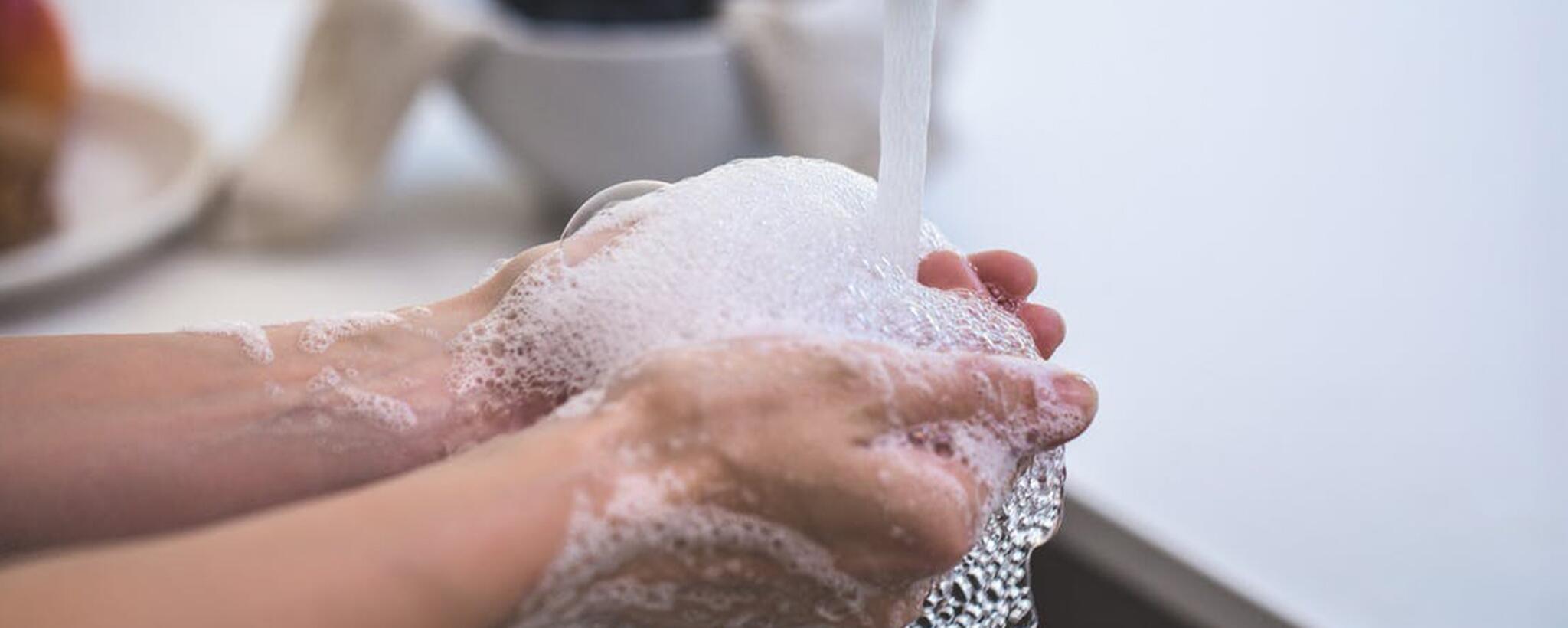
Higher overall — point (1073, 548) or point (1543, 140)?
point (1543, 140)

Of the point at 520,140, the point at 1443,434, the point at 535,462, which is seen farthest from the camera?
the point at 520,140

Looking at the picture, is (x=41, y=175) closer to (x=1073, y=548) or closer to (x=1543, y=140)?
(x=1073, y=548)

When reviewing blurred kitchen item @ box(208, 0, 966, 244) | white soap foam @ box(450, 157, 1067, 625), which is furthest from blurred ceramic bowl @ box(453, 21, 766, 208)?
white soap foam @ box(450, 157, 1067, 625)

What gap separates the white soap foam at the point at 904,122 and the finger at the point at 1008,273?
0.02 metres

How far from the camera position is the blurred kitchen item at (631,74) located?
1.56 ft

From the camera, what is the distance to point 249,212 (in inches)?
21.8

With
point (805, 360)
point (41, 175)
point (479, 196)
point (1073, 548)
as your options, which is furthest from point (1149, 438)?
point (41, 175)

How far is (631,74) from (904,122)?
20 centimetres

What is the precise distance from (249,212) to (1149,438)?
37 cm

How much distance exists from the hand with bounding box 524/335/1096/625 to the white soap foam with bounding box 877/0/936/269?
4 centimetres

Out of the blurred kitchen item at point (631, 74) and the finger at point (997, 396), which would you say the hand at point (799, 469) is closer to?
the finger at point (997, 396)

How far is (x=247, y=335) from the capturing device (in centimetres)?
33

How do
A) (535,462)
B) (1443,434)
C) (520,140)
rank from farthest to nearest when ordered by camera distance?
(520,140)
(1443,434)
(535,462)

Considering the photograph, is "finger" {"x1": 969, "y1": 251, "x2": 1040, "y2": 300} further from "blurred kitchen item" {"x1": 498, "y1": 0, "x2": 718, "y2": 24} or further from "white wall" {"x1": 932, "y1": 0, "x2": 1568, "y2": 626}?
"blurred kitchen item" {"x1": 498, "y1": 0, "x2": 718, "y2": 24}
